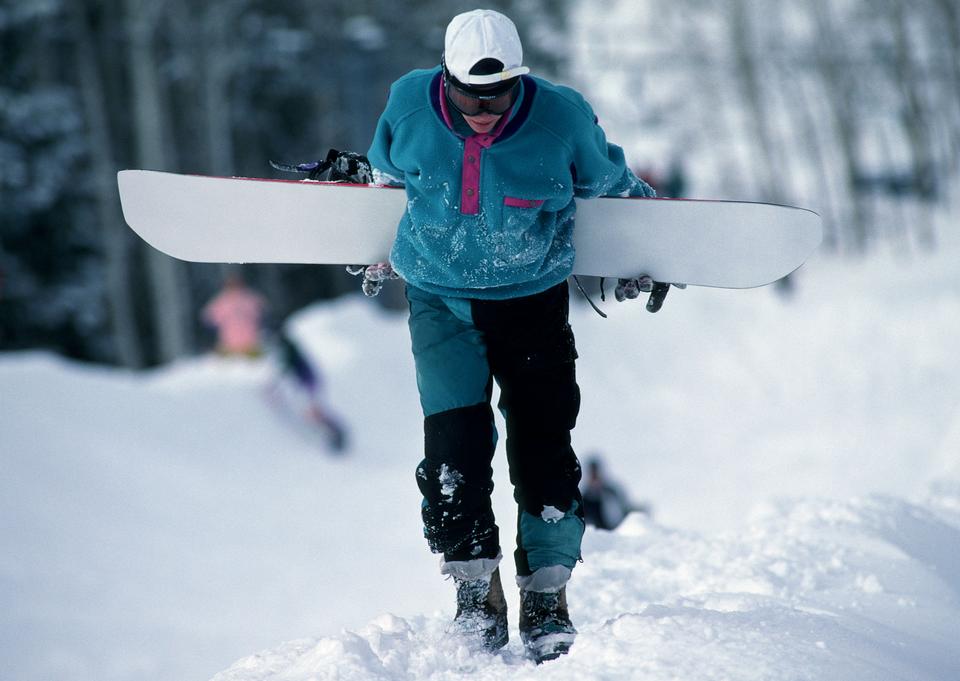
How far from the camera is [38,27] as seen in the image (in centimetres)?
1698

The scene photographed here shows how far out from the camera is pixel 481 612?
242 centimetres

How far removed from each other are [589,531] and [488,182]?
5.69ft

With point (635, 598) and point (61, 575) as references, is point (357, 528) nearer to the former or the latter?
point (61, 575)

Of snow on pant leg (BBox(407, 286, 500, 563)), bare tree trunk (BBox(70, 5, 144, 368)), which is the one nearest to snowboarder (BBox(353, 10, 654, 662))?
snow on pant leg (BBox(407, 286, 500, 563))

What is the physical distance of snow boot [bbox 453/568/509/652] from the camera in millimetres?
2404

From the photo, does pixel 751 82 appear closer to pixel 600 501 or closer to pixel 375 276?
pixel 600 501

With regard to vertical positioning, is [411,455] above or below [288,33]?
below

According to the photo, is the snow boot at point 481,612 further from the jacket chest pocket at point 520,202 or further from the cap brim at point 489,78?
the cap brim at point 489,78

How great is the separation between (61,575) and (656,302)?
4.84 metres

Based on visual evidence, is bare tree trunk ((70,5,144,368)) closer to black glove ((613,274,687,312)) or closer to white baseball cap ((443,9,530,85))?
black glove ((613,274,687,312))

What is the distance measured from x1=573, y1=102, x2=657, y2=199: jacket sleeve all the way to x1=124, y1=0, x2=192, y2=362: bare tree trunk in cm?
1504

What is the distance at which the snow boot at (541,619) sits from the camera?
7.84ft

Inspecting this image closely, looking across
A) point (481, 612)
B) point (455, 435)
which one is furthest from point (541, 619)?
point (455, 435)

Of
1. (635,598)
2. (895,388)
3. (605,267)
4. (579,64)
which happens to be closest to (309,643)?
(635,598)
